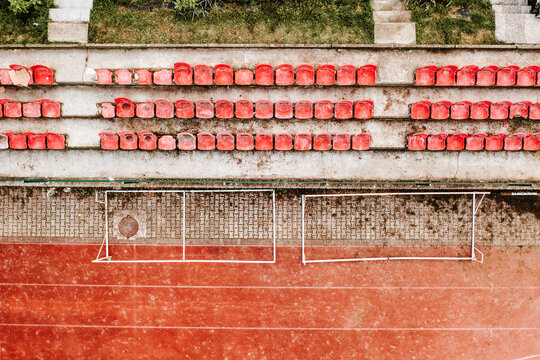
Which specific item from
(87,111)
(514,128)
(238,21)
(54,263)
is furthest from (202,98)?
(514,128)

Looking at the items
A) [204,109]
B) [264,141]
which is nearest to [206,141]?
[204,109]

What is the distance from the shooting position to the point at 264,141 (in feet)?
33.2

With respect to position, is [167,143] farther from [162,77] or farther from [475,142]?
[475,142]

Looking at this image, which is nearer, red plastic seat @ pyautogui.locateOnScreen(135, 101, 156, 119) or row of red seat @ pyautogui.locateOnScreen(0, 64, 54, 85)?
row of red seat @ pyautogui.locateOnScreen(0, 64, 54, 85)

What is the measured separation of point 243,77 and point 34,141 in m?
6.21

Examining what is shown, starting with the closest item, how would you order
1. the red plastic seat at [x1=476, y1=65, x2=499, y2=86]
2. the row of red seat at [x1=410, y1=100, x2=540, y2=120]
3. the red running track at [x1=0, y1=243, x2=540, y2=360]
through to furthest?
the red plastic seat at [x1=476, y1=65, x2=499, y2=86] → the row of red seat at [x1=410, y1=100, x2=540, y2=120] → the red running track at [x1=0, y1=243, x2=540, y2=360]

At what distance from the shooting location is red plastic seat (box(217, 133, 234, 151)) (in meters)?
10.1

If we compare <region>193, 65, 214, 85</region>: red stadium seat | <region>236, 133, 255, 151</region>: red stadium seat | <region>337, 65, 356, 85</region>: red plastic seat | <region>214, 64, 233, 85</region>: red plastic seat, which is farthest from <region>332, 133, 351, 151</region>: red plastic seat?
<region>193, 65, 214, 85</region>: red stadium seat

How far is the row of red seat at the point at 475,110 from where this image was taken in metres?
10.0

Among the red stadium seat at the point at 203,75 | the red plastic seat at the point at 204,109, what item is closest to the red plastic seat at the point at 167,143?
the red plastic seat at the point at 204,109

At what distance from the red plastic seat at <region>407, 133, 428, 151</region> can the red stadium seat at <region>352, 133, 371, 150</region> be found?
1155 mm

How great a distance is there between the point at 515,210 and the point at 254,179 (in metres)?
8.14

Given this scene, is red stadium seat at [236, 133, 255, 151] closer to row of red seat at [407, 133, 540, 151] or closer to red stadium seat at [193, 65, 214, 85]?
red stadium seat at [193, 65, 214, 85]

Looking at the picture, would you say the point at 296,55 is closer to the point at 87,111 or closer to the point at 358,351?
the point at 87,111
